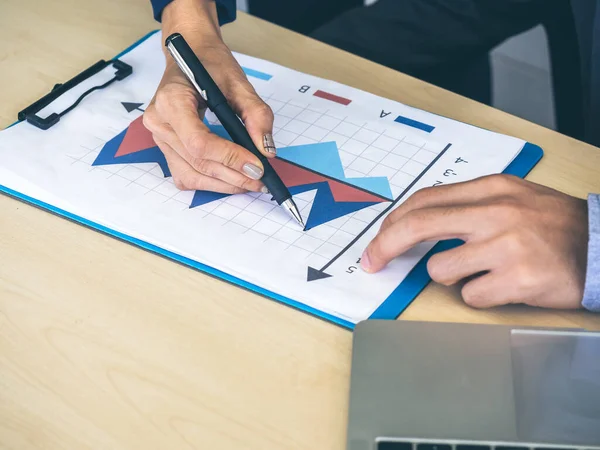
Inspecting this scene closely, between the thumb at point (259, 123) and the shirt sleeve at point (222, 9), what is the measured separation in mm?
239

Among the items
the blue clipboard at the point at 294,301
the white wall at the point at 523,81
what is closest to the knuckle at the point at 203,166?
the blue clipboard at the point at 294,301

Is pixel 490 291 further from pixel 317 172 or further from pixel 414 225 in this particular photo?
pixel 317 172

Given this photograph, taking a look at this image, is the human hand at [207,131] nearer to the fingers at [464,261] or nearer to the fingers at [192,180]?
the fingers at [192,180]

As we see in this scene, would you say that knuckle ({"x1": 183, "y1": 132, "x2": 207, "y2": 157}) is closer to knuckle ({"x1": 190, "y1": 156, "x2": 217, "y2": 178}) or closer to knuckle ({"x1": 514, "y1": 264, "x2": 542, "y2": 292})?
knuckle ({"x1": 190, "y1": 156, "x2": 217, "y2": 178})

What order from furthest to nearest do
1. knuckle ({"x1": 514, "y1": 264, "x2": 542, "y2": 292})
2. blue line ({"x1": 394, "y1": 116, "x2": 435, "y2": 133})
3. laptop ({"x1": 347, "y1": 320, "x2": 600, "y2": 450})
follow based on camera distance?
1. blue line ({"x1": 394, "y1": 116, "x2": 435, "y2": 133})
2. knuckle ({"x1": 514, "y1": 264, "x2": 542, "y2": 292})
3. laptop ({"x1": 347, "y1": 320, "x2": 600, "y2": 450})

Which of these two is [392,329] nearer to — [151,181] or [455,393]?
[455,393]

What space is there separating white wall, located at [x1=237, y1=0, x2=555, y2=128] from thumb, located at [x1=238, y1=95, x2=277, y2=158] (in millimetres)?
1375

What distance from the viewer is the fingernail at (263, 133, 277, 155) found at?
0.78m

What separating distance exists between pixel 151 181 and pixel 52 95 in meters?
0.23

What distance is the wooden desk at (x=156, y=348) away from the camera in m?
0.57

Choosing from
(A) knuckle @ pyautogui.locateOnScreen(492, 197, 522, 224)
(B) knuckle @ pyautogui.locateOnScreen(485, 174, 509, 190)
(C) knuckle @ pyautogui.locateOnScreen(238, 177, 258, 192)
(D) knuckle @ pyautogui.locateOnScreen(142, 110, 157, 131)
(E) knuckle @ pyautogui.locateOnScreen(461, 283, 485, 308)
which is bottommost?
(E) knuckle @ pyautogui.locateOnScreen(461, 283, 485, 308)

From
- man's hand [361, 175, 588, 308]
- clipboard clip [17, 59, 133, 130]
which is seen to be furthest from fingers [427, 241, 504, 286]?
clipboard clip [17, 59, 133, 130]

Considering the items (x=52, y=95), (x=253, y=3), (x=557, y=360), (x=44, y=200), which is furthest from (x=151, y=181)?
(x=253, y=3)

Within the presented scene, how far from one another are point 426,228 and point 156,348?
0.87 feet
